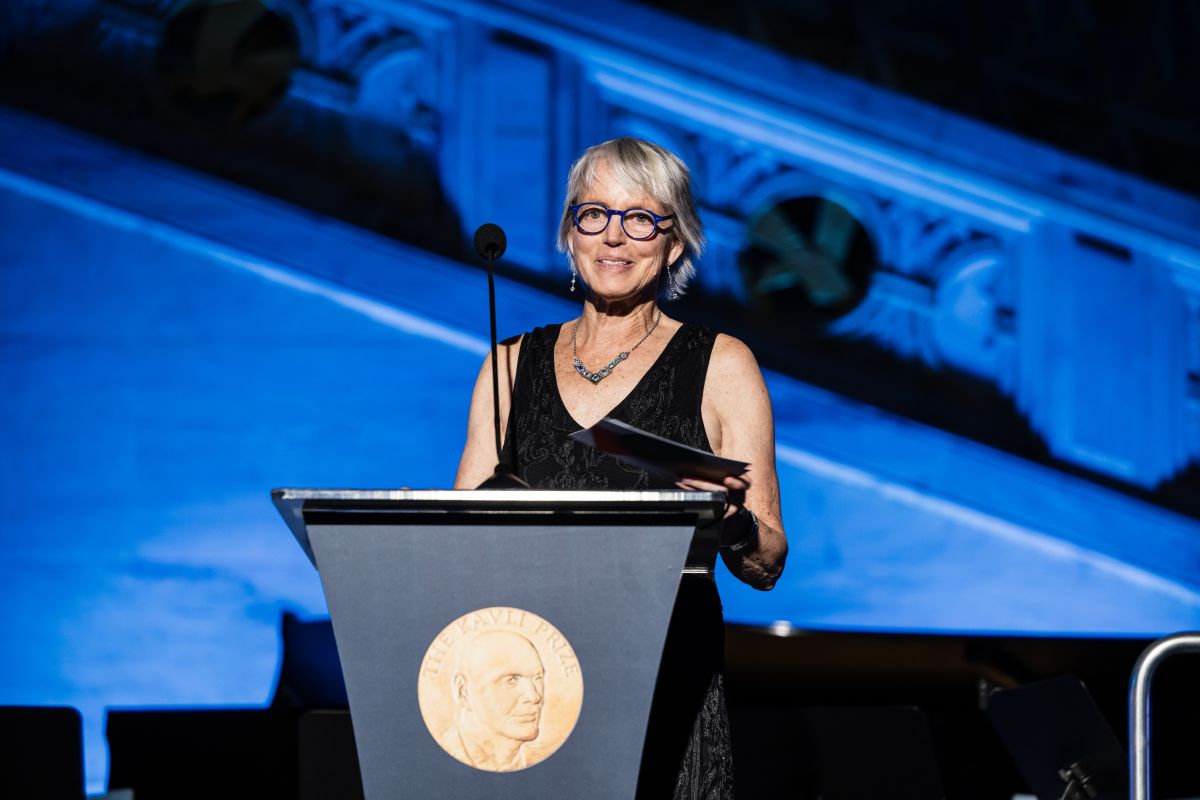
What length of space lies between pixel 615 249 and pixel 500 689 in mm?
704

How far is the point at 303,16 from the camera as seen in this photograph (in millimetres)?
3924

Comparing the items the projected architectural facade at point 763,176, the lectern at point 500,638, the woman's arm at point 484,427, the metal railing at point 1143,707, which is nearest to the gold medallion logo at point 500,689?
the lectern at point 500,638

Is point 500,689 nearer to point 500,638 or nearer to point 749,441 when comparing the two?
point 500,638

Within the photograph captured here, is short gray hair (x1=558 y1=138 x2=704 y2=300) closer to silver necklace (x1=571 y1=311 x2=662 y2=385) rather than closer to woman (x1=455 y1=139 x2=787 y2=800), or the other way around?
woman (x1=455 y1=139 x2=787 y2=800)

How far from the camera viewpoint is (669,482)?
1573 millimetres

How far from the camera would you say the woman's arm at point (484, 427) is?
183cm

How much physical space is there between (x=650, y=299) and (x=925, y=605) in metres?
2.26

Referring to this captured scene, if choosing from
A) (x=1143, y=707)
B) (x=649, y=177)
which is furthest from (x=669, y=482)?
(x=1143, y=707)

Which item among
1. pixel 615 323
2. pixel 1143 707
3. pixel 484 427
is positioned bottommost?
pixel 1143 707

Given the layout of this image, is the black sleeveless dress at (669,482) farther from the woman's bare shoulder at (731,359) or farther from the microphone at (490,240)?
the microphone at (490,240)

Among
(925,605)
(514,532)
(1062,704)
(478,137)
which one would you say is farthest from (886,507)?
(514,532)

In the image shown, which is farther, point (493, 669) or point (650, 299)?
point (650, 299)

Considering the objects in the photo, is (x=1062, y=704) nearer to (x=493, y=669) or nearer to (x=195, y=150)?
(x=493, y=669)

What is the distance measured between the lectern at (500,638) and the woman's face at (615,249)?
0.57 metres
